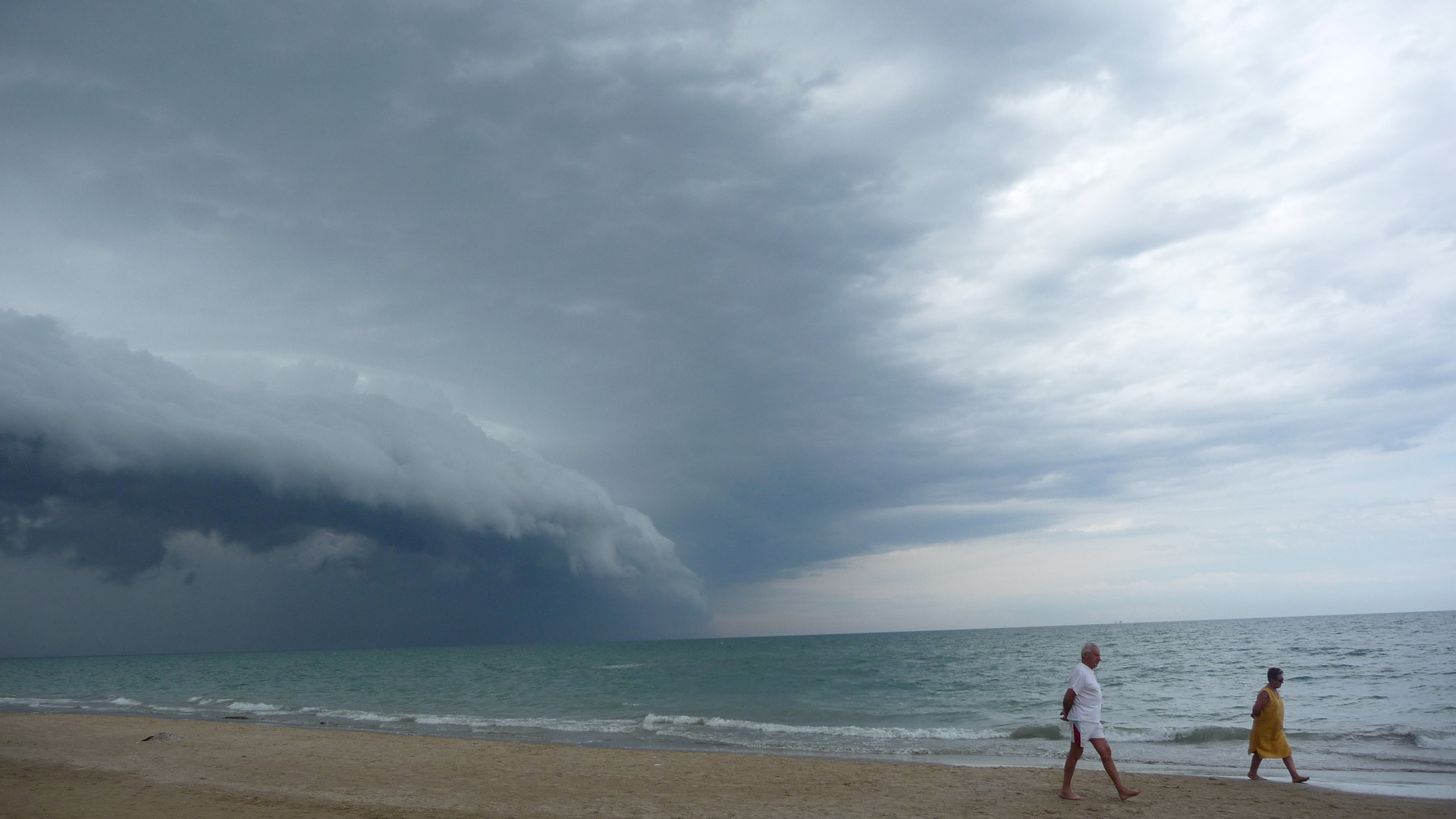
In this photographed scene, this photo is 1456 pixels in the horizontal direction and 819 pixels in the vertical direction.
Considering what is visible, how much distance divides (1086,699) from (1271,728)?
16.4ft

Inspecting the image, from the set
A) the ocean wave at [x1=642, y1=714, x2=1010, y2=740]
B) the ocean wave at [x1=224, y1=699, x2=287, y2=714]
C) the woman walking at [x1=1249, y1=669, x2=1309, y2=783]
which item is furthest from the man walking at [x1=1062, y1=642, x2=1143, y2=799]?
the ocean wave at [x1=224, y1=699, x2=287, y2=714]

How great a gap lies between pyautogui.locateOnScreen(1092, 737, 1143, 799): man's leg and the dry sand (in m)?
0.14

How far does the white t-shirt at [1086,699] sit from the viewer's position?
1037 centimetres

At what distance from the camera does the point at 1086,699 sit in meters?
10.4

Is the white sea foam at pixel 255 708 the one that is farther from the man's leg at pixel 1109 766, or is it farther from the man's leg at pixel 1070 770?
the man's leg at pixel 1109 766

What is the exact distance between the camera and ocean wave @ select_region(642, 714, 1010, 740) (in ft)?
70.8

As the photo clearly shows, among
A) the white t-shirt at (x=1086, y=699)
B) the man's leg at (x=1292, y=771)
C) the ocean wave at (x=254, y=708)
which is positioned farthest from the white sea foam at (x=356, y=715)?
the man's leg at (x=1292, y=771)

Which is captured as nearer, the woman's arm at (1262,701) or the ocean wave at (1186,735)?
the woman's arm at (1262,701)

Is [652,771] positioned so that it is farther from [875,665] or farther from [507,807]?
[875,665]

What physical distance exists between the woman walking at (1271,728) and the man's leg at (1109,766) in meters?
3.02

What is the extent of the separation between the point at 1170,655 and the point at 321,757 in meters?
55.4

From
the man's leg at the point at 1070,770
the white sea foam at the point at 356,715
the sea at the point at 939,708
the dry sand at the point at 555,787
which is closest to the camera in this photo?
the man's leg at the point at 1070,770

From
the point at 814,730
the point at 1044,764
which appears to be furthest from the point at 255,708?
the point at 1044,764

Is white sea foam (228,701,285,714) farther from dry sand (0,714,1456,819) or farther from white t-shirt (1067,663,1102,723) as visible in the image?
white t-shirt (1067,663,1102,723)
